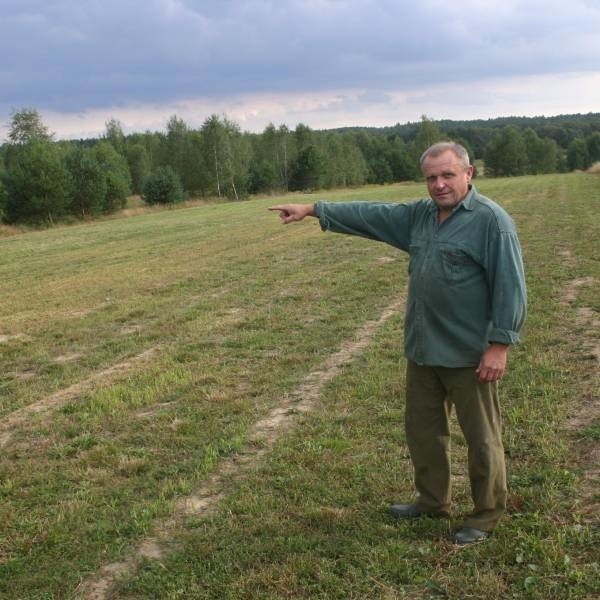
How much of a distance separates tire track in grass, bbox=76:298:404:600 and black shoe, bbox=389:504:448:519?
45.9 inches

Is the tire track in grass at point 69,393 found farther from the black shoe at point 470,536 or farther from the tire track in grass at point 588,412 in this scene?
the tire track in grass at point 588,412

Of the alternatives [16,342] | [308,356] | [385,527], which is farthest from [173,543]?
[16,342]

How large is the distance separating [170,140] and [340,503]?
231 feet

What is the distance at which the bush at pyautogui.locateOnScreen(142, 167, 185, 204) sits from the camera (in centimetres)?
4791

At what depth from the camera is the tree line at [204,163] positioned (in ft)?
126

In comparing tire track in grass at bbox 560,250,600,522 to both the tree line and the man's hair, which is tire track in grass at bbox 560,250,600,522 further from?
the tree line

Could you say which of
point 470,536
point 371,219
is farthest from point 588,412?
point 371,219

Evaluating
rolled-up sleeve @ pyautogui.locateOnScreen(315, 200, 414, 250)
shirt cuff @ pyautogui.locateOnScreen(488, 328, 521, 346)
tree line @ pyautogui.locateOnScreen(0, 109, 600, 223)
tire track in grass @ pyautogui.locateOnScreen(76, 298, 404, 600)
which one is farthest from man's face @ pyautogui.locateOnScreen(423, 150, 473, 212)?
tree line @ pyautogui.locateOnScreen(0, 109, 600, 223)

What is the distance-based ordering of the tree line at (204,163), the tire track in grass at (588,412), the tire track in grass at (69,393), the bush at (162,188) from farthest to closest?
the bush at (162,188), the tree line at (204,163), the tire track in grass at (69,393), the tire track in grass at (588,412)

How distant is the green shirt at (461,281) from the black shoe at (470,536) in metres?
0.97

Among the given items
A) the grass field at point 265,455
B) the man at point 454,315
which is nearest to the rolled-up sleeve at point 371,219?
the man at point 454,315

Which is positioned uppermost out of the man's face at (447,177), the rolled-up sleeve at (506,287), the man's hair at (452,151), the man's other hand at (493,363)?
the man's hair at (452,151)

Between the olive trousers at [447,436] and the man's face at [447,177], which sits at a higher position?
the man's face at [447,177]

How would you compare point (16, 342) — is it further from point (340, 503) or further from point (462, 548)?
point (462, 548)
